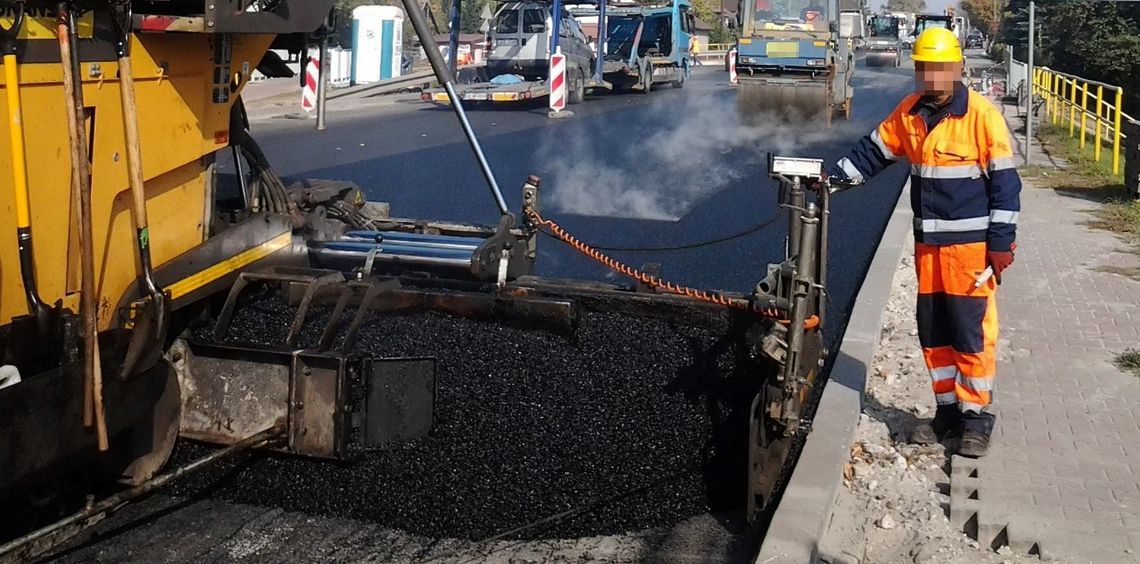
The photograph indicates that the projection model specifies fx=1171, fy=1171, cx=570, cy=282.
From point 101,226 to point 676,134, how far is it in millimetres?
14116

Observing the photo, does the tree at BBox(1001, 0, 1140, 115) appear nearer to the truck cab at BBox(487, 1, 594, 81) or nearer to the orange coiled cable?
the truck cab at BBox(487, 1, 594, 81)

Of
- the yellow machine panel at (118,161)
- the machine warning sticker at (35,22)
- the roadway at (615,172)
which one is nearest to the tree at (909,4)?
the roadway at (615,172)

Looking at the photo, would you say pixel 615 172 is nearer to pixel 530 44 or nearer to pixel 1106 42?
pixel 530 44

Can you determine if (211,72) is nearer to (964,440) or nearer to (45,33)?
(45,33)

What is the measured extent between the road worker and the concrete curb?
452mm

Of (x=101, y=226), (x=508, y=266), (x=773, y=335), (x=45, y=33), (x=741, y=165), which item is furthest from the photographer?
(x=741, y=165)

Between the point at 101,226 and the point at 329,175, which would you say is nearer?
the point at 101,226

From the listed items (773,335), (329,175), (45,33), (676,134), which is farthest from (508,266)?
(676,134)

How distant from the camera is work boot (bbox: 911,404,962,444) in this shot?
4.78 metres

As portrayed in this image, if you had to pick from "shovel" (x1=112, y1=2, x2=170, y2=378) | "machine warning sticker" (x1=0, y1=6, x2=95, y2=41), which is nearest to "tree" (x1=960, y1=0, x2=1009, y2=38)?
"shovel" (x1=112, y1=2, x2=170, y2=378)

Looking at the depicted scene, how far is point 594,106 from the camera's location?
23359 millimetres

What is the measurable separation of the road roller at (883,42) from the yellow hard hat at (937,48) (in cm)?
3902

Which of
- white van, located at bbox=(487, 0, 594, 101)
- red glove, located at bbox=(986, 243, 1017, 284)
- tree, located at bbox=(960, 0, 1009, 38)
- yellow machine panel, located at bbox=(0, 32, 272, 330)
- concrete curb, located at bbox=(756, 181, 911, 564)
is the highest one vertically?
tree, located at bbox=(960, 0, 1009, 38)

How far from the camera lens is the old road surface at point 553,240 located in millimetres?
3941
